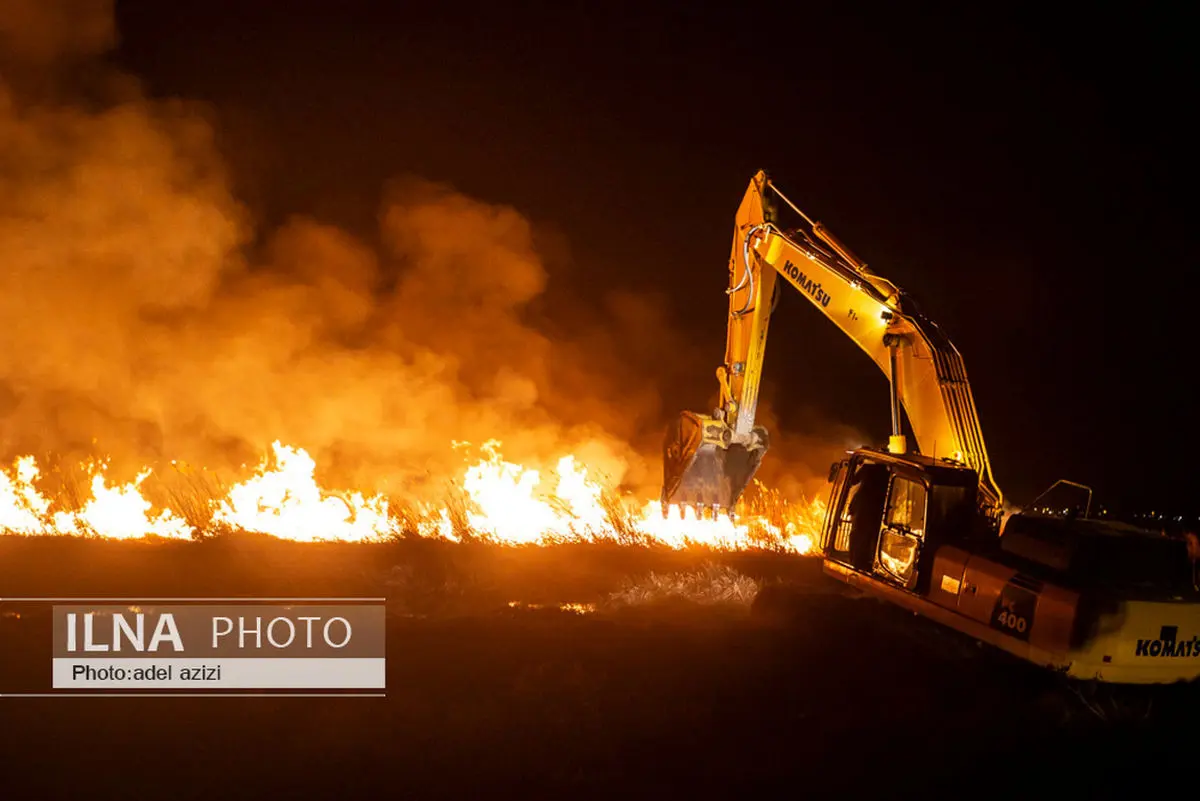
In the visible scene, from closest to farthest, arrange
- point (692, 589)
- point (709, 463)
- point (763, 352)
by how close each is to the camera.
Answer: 1. point (692, 589)
2. point (763, 352)
3. point (709, 463)

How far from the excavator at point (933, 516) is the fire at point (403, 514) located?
222 cm

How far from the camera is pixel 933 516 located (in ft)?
28.5

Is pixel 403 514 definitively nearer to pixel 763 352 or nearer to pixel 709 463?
pixel 709 463

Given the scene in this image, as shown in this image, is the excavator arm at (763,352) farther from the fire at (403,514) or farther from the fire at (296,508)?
the fire at (296,508)

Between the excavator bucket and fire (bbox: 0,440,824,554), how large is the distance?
100 cm

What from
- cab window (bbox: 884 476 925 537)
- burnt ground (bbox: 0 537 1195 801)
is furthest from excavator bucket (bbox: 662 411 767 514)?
cab window (bbox: 884 476 925 537)

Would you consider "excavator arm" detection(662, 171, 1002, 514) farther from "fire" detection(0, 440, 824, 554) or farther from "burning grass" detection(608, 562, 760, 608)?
"fire" detection(0, 440, 824, 554)

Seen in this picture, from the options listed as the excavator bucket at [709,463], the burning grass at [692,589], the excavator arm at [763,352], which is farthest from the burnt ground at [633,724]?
the excavator bucket at [709,463]

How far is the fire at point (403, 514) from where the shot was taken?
592 inches

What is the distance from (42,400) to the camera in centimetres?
1766

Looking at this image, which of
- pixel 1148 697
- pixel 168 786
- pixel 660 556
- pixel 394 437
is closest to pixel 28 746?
pixel 168 786

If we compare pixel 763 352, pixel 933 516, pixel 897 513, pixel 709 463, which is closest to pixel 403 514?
pixel 709 463

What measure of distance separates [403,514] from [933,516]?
9.71m

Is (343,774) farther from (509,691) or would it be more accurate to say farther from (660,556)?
(660,556)
